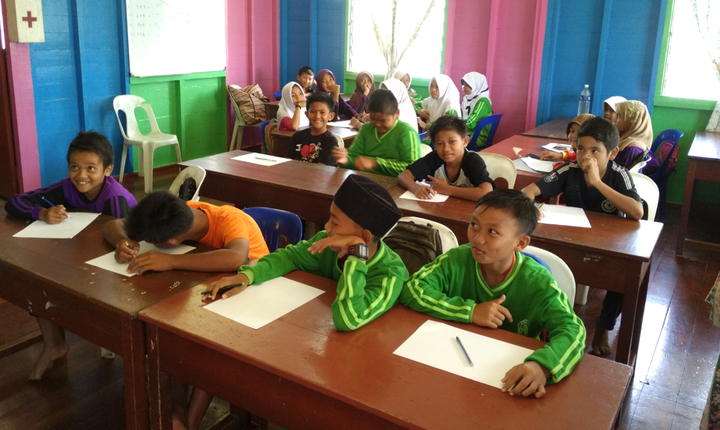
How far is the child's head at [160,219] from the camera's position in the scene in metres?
1.98

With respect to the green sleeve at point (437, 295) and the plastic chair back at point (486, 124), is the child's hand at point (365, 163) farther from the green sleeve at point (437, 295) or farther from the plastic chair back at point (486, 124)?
the plastic chair back at point (486, 124)

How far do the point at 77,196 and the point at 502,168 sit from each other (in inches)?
84.4

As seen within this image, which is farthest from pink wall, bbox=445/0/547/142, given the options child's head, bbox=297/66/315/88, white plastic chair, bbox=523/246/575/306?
white plastic chair, bbox=523/246/575/306

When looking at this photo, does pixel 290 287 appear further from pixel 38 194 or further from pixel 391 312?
pixel 38 194

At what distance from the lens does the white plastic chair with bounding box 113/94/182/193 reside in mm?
5559

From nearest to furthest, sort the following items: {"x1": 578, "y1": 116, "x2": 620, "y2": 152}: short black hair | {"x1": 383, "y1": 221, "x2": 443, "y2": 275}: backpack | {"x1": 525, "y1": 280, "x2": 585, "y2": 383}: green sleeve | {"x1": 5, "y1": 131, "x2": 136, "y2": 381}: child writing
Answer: {"x1": 525, "y1": 280, "x2": 585, "y2": 383}: green sleeve, {"x1": 383, "y1": 221, "x2": 443, "y2": 275}: backpack, {"x1": 5, "y1": 131, "x2": 136, "y2": 381}: child writing, {"x1": 578, "y1": 116, "x2": 620, "y2": 152}: short black hair

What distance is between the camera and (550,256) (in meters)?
1.90

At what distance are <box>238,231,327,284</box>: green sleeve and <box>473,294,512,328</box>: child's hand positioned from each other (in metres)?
0.56

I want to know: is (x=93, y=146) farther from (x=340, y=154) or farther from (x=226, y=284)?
(x=340, y=154)

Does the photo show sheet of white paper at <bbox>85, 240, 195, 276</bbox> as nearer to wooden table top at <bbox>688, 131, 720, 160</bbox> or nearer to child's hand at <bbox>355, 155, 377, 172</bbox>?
child's hand at <bbox>355, 155, 377, 172</bbox>

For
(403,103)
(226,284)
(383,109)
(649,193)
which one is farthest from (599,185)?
(403,103)

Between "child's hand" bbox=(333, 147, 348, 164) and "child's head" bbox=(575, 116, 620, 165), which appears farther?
"child's hand" bbox=(333, 147, 348, 164)

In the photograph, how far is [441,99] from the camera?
20.3 feet

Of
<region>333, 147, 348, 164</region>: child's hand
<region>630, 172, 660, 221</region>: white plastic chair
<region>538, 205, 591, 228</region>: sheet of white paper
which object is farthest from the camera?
<region>333, 147, 348, 164</region>: child's hand
